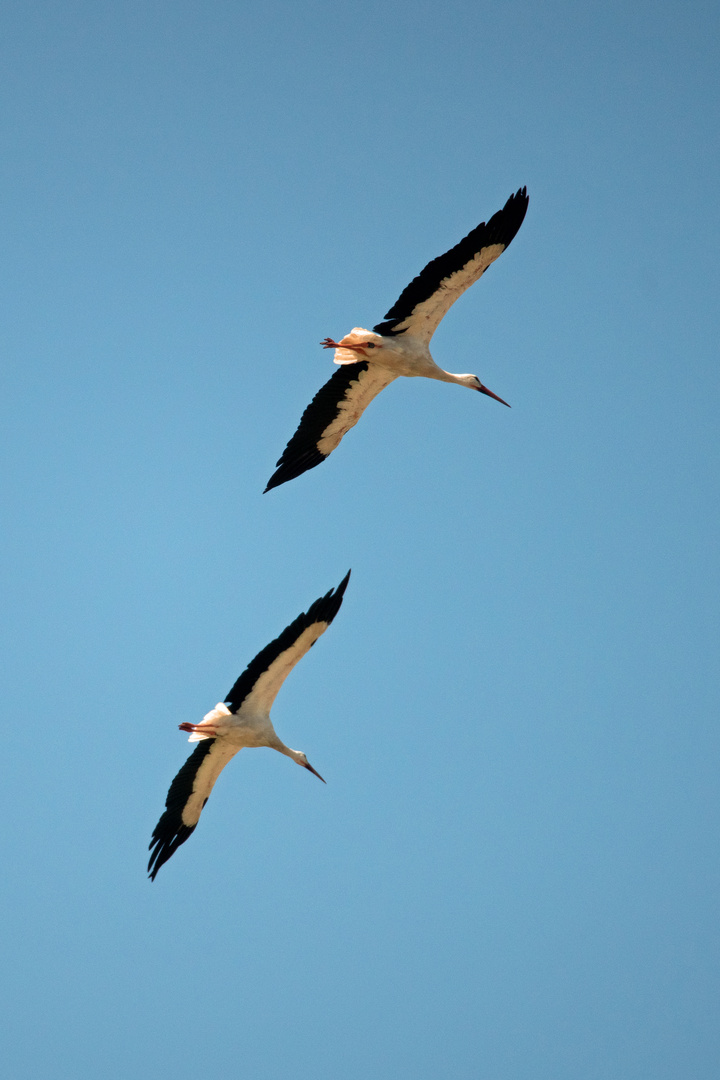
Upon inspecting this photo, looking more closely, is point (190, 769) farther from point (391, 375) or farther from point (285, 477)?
point (391, 375)

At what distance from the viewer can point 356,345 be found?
16344 mm

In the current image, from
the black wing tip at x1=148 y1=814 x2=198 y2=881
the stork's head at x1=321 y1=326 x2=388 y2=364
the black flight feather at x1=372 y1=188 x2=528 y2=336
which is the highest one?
the black flight feather at x1=372 y1=188 x2=528 y2=336

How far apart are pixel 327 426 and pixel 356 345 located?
1.00m

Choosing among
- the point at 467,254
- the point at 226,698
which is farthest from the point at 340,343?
the point at 226,698

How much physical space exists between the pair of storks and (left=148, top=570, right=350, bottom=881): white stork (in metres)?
0.01

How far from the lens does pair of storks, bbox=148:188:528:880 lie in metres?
15.7

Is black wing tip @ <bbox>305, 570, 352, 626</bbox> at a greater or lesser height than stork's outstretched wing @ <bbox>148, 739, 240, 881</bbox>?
greater

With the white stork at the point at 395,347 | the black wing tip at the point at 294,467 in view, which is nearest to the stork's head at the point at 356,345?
the white stork at the point at 395,347

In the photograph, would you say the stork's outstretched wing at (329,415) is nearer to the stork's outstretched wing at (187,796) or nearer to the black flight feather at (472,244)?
the black flight feather at (472,244)

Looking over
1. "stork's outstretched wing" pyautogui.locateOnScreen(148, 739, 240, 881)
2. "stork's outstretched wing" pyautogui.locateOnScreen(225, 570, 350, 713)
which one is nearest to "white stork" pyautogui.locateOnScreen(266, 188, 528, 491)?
"stork's outstretched wing" pyautogui.locateOnScreen(225, 570, 350, 713)

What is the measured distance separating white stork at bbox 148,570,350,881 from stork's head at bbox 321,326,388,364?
2.43 metres

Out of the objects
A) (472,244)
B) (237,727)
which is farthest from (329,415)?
(237,727)

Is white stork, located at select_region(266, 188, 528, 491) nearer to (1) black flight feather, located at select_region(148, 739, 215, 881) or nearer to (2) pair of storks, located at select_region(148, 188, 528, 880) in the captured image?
(2) pair of storks, located at select_region(148, 188, 528, 880)

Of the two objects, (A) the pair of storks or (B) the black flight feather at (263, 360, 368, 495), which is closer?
(A) the pair of storks
